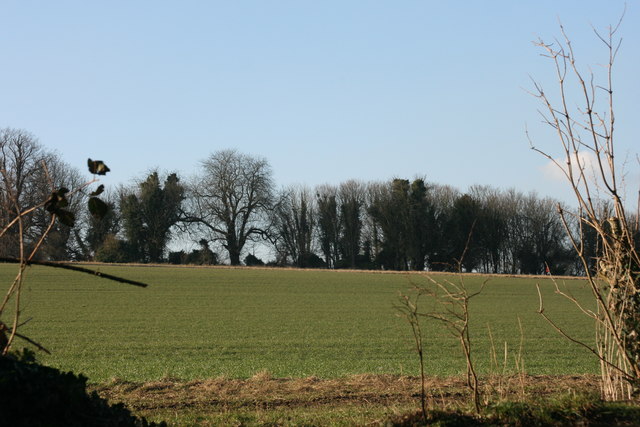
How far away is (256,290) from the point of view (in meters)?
44.4

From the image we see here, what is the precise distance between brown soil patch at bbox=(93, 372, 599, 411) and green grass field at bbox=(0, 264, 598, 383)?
6.81ft

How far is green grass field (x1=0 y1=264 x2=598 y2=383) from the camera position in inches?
676

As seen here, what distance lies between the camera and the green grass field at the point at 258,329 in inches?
676

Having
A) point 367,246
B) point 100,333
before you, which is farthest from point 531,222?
point 100,333

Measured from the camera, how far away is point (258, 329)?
2620cm

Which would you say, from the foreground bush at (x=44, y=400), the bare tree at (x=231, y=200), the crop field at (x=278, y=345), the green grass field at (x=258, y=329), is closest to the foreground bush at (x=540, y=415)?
the crop field at (x=278, y=345)

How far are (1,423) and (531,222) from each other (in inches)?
3170

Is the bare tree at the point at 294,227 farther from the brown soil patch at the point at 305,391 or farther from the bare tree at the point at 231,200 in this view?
the brown soil patch at the point at 305,391

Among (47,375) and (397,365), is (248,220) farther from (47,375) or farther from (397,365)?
(47,375)

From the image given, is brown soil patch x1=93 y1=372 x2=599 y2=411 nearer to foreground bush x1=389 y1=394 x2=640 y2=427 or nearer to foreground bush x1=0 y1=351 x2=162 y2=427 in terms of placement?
foreground bush x1=389 y1=394 x2=640 y2=427

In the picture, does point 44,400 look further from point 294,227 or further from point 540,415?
point 294,227

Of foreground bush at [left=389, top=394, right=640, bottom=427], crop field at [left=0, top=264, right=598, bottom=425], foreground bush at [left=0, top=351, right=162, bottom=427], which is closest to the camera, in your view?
foreground bush at [left=0, top=351, right=162, bottom=427]

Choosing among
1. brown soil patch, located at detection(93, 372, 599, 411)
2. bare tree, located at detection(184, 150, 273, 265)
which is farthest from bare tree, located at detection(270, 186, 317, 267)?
brown soil patch, located at detection(93, 372, 599, 411)

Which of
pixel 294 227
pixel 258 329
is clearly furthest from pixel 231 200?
pixel 258 329
